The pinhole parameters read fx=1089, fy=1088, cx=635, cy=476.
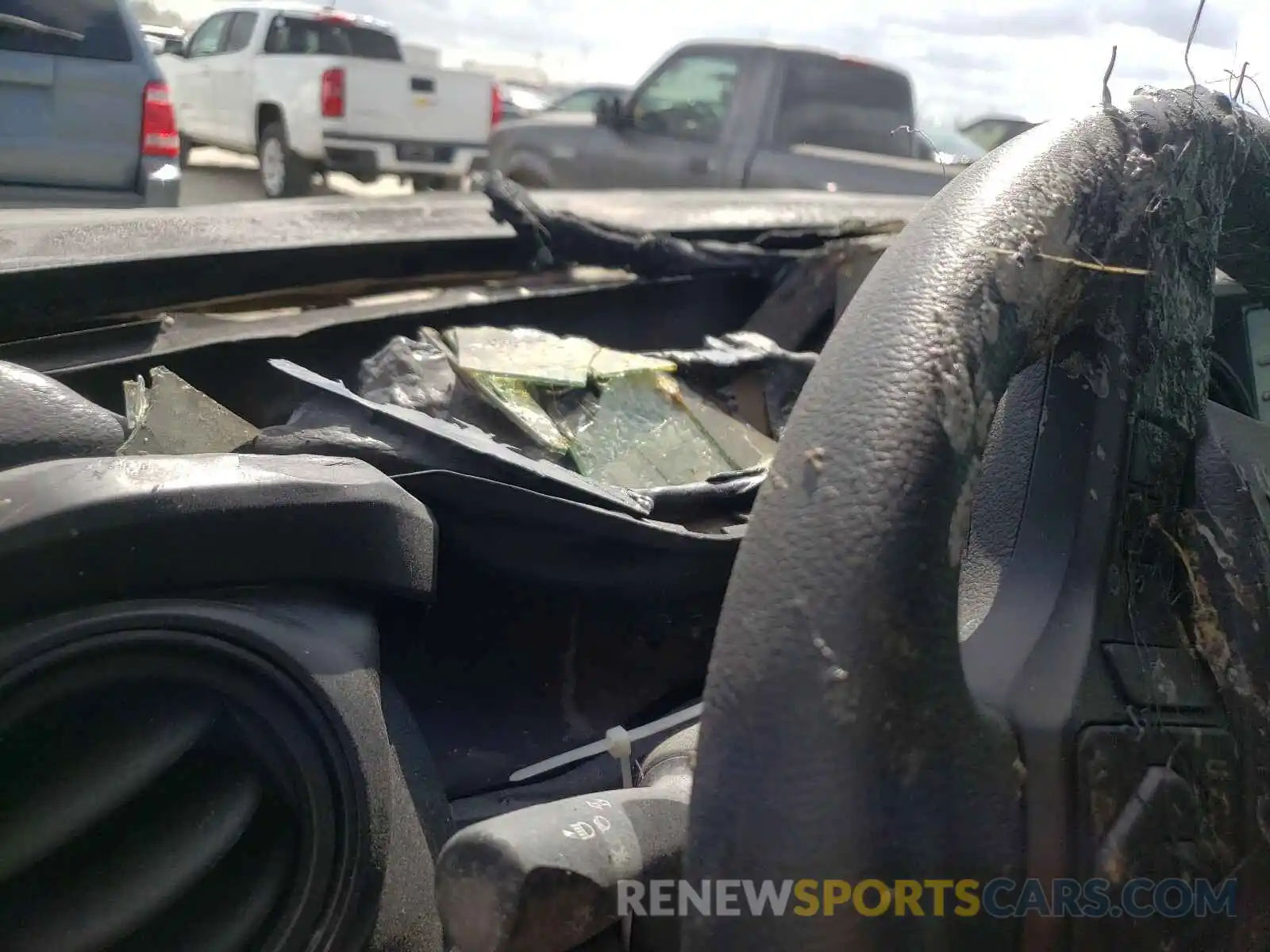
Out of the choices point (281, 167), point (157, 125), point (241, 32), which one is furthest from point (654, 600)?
point (241, 32)

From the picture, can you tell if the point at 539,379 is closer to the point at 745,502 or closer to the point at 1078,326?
the point at 745,502

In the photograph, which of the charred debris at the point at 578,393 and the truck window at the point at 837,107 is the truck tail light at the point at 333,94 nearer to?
the truck window at the point at 837,107

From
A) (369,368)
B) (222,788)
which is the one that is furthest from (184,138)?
(222,788)

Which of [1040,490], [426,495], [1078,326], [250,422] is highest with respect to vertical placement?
[1078,326]

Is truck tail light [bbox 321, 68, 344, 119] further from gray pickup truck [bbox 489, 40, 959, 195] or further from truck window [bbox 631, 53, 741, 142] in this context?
truck window [bbox 631, 53, 741, 142]

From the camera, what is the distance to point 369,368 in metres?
2.20

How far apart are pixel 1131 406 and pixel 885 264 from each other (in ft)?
0.92

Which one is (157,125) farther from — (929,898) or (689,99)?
(929,898)

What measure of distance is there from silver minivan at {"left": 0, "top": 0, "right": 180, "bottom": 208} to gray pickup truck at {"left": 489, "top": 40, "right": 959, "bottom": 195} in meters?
2.78

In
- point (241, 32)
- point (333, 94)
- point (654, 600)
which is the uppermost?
point (241, 32)

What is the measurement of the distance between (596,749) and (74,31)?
4419mm

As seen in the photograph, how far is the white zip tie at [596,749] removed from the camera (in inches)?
61.2

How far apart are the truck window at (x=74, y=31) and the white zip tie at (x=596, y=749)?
413 centimetres

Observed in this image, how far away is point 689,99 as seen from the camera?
21.8 ft
